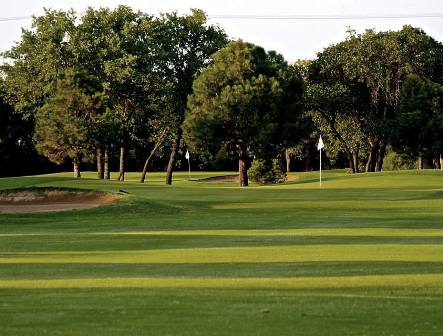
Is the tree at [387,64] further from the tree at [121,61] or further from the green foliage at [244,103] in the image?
the tree at [121,61]

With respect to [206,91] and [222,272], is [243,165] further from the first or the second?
[222,272]

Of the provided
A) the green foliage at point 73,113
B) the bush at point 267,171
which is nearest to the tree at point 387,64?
the bush at point 267,171

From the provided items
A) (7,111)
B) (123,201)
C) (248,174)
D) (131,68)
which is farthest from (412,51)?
(123,201)

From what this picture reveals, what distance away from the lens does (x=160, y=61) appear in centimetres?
8531

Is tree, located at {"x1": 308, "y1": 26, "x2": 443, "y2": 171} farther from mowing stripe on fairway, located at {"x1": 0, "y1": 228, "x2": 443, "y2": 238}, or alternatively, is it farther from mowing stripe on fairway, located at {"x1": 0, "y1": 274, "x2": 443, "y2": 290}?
mowing stripe on fairway, located at {"x1": 0, "y1": 274, "x2": 443, "y2": 290}

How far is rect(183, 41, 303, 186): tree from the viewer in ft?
262

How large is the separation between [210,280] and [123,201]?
2906cm

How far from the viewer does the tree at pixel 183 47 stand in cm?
8569

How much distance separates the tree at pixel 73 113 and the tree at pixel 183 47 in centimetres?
632

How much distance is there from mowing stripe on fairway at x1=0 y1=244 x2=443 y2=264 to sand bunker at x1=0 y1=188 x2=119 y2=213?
72.6ft

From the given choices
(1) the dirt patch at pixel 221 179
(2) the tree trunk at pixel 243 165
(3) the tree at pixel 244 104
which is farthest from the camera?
(1) the dirt patch at pixel 221 179

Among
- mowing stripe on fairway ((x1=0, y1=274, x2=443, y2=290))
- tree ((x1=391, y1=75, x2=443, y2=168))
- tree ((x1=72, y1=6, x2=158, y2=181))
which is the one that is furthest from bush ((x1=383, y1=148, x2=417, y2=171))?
mowing stripe on fairway ((x1=0, y1=274, x2=443, y2=290))

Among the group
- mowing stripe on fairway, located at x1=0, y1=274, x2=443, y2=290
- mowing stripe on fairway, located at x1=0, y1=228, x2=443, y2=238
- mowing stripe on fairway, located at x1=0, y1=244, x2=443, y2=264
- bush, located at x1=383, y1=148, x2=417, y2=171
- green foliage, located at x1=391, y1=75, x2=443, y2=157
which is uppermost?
green foliage, located at x1=391, y1=75, x2=443, y2=157

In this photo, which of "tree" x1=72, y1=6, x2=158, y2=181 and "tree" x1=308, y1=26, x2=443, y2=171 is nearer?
"tree" x1=72, y1=6, x2=158, y2=181
